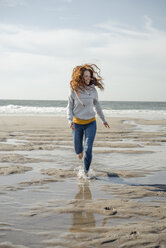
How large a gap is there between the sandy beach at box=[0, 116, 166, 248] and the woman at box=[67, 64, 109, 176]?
2.35 ft

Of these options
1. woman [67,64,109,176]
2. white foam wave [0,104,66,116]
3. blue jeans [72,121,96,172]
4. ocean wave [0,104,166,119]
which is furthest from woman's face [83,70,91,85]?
white foam wave [0,104,66,116]

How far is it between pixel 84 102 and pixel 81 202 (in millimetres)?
1999

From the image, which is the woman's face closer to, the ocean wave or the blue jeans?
the blue jeans

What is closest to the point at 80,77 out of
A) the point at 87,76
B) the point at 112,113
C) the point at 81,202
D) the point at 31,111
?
the point at 87,76

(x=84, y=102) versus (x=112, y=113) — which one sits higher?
(x=84, y=102)

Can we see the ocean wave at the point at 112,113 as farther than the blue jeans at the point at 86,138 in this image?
Yes

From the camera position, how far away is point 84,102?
17.2ft

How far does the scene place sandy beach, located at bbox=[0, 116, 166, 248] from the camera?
2.80 metres

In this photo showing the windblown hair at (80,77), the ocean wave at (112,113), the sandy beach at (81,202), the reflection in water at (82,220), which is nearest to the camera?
the sandy beach at (81,202)

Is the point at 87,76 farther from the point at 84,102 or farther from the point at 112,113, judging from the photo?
the point at 112,113

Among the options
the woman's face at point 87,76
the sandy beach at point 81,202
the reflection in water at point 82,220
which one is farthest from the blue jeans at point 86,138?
the reflection in water at point 82,220

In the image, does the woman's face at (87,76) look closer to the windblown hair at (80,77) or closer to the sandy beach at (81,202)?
the windblown hair at (80,77)

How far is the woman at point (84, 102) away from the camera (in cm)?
514

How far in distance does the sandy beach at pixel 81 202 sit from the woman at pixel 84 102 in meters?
0.72
